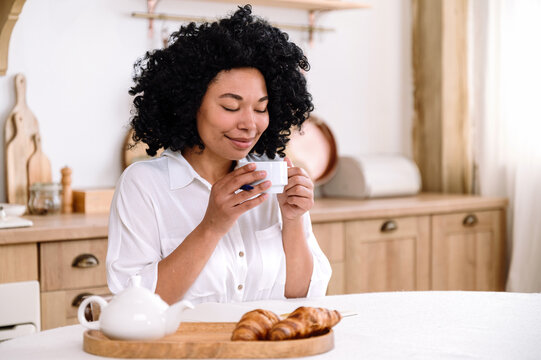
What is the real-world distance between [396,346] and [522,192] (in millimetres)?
2432

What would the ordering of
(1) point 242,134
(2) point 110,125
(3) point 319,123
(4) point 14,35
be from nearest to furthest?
(1) point 242,134, (4) point 14,35, (2) point 110,125, (3) point 319,123

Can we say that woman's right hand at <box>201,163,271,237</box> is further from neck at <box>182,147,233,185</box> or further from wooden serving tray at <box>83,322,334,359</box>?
wooden serving tray at <box>83,322,334,359</box>

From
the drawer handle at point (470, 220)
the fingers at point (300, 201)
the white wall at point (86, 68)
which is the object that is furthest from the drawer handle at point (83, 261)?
the drawer handle at point (470, 220)

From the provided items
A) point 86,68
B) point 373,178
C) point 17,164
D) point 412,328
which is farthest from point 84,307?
point 373,178

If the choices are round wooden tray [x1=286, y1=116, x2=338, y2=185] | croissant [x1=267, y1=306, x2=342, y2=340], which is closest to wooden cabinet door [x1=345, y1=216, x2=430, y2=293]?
round wooden tray [x1=286, y1=116, x2=338, y2=185]

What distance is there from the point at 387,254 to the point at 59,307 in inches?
56.7

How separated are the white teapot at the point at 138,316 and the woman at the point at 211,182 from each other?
1.64 ft

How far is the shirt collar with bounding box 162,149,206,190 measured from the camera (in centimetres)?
187

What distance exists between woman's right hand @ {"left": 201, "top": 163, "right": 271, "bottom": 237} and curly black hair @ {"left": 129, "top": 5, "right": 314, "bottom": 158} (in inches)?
10.0

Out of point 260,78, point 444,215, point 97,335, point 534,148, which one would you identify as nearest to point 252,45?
point 260,78

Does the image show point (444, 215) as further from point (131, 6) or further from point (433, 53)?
point (131, 6)

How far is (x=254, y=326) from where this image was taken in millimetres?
1220

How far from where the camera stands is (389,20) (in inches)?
156

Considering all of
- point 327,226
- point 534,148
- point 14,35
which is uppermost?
point 14,35
